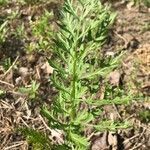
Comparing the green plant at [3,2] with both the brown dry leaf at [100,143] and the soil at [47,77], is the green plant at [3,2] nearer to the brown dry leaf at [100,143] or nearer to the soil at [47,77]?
the soil at [47,77]

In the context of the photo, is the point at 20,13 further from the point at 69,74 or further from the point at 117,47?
the point at 69,74

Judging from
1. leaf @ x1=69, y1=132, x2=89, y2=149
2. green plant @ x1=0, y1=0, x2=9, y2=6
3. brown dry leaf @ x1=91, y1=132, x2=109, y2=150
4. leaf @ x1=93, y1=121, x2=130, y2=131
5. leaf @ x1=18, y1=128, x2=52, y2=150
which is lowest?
brown dry leaf @ x1=91, y1=132, x2=109, y2=150

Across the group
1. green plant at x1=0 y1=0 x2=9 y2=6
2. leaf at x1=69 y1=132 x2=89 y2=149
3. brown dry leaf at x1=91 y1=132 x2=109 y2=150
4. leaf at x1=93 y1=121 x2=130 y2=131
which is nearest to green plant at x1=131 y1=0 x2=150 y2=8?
green plant at x1=0 y1=0 x2=9 y2=6

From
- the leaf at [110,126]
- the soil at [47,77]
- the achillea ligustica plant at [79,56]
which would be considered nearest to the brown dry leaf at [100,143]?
the soil at [47,77]

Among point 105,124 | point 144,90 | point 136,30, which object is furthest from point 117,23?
point 105,124

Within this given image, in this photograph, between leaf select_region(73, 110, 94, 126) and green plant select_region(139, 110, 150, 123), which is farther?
green plant select_region(139, 110, 150, 123)

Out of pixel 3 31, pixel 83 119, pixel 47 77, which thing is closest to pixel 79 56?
pixel 83 119

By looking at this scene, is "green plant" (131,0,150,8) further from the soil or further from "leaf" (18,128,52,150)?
"leaf" (18,128,52,150)
